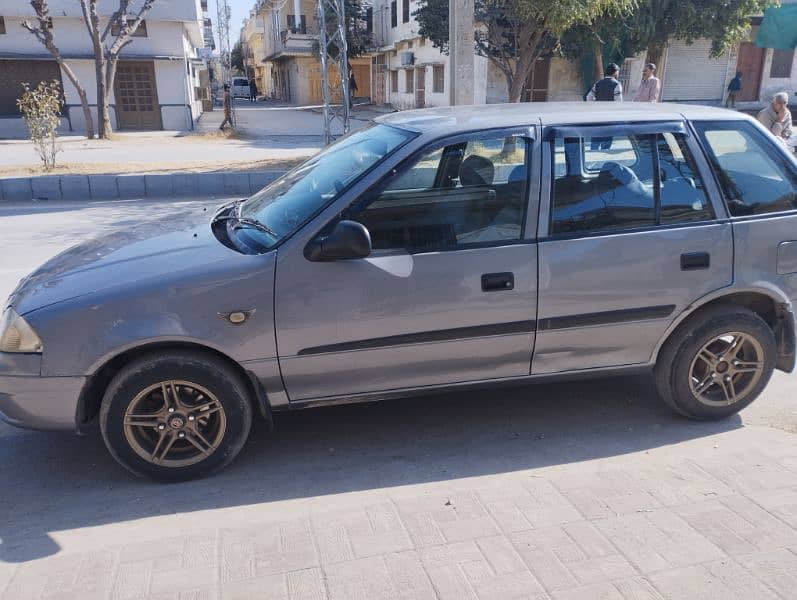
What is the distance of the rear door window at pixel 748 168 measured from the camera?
3670 mm

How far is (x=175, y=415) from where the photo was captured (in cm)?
321

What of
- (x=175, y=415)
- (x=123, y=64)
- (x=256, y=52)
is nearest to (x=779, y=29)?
(x=123, y=64)

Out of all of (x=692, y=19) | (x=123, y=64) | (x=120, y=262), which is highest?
(x=692, y=19)

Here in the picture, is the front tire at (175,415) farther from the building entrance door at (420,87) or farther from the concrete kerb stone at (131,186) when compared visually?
the building entrance door at (420,87)

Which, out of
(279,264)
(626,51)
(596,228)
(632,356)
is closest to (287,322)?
(279,264)

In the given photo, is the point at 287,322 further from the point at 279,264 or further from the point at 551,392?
the point at 551,392

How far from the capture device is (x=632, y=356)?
3688 mm

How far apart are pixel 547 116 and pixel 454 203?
71 centimetres

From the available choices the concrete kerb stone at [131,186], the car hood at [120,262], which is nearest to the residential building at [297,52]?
the concrete kerb stone at [131,186]

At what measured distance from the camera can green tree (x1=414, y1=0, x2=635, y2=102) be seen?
11.9 m

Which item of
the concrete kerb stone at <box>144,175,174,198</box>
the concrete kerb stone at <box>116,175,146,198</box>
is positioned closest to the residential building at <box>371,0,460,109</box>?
the concrete kerb stone at <box>144,175,174,198</box>

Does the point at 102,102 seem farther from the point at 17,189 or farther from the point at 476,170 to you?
the point at 476,170

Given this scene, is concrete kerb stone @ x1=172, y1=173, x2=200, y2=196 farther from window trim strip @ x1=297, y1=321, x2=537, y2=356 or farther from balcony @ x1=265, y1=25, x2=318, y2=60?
balcony @ x1=265, y1=25, x2=318, y2=60

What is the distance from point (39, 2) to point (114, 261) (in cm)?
2041
